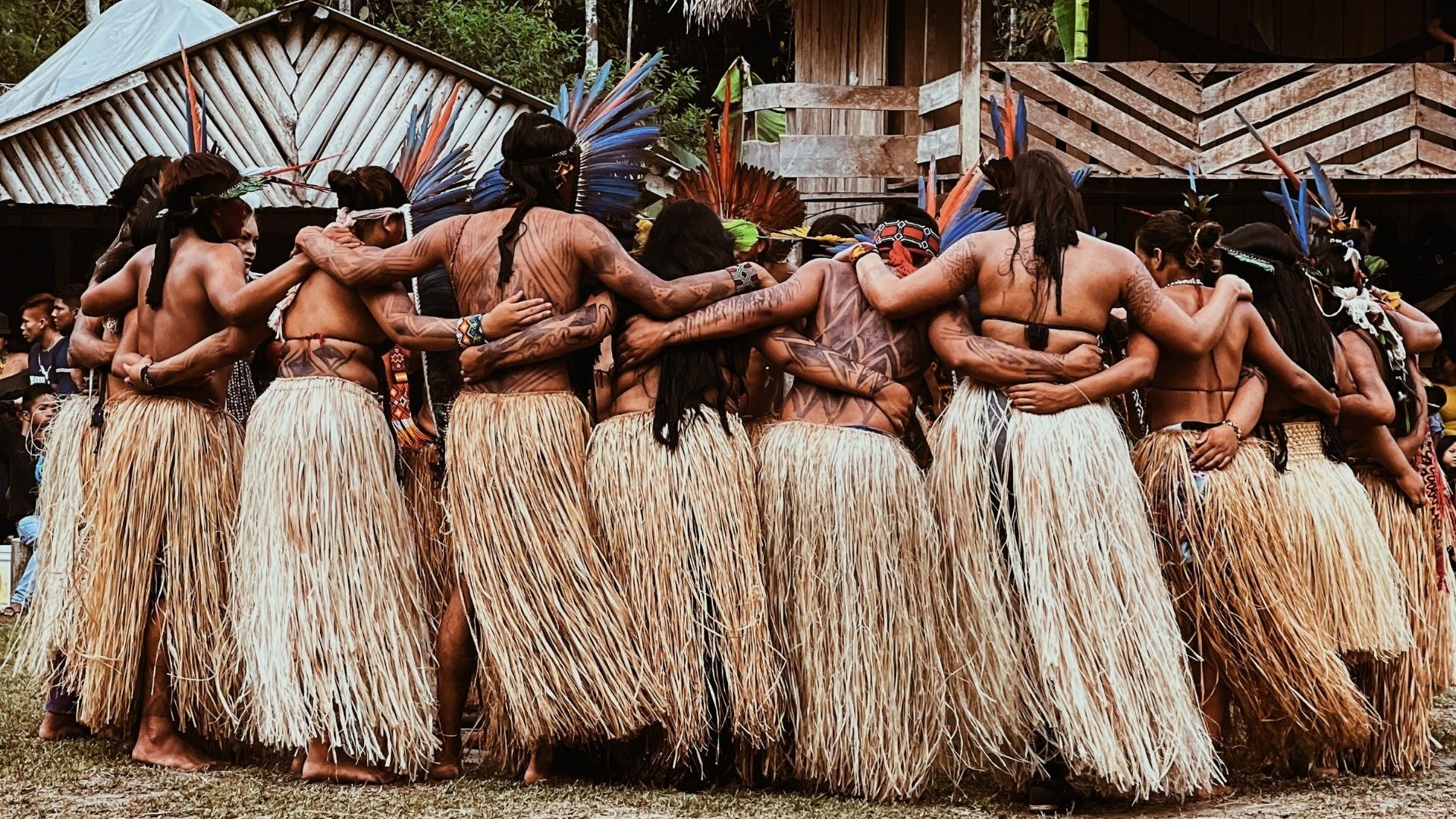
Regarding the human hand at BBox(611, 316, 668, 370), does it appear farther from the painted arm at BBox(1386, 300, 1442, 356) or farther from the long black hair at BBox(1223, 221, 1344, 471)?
the painted arm at BBox(1386, 300, 1442, 356)

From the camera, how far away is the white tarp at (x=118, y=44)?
12188 millimetres

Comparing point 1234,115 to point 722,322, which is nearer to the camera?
point 722,322

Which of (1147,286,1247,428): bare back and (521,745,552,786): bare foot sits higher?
(1147,286,1247,428): bare back

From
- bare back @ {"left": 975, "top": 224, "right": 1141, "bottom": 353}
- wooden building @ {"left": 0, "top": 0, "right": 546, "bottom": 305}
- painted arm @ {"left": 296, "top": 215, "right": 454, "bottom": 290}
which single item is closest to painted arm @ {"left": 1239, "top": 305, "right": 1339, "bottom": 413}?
bare back @ {"left": 975, "top": 224, "right": 1141, "bottom": 353}

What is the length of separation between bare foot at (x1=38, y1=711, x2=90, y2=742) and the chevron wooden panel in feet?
19.3

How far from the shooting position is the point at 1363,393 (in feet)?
15.6

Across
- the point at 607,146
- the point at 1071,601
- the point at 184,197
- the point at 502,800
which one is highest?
the point at 607,146

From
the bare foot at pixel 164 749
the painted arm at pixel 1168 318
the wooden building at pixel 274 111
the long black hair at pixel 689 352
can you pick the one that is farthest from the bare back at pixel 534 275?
the wooden building at pixel 274 111

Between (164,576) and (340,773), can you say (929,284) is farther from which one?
(164,576)

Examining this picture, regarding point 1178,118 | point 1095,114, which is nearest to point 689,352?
point 1095,114

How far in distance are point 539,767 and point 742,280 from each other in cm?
135

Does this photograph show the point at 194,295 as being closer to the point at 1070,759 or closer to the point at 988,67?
the point at 1070,759

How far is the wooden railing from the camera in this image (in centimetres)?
912

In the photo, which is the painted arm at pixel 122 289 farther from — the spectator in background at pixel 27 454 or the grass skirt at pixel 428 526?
the spectator in background at pixel 27 454
